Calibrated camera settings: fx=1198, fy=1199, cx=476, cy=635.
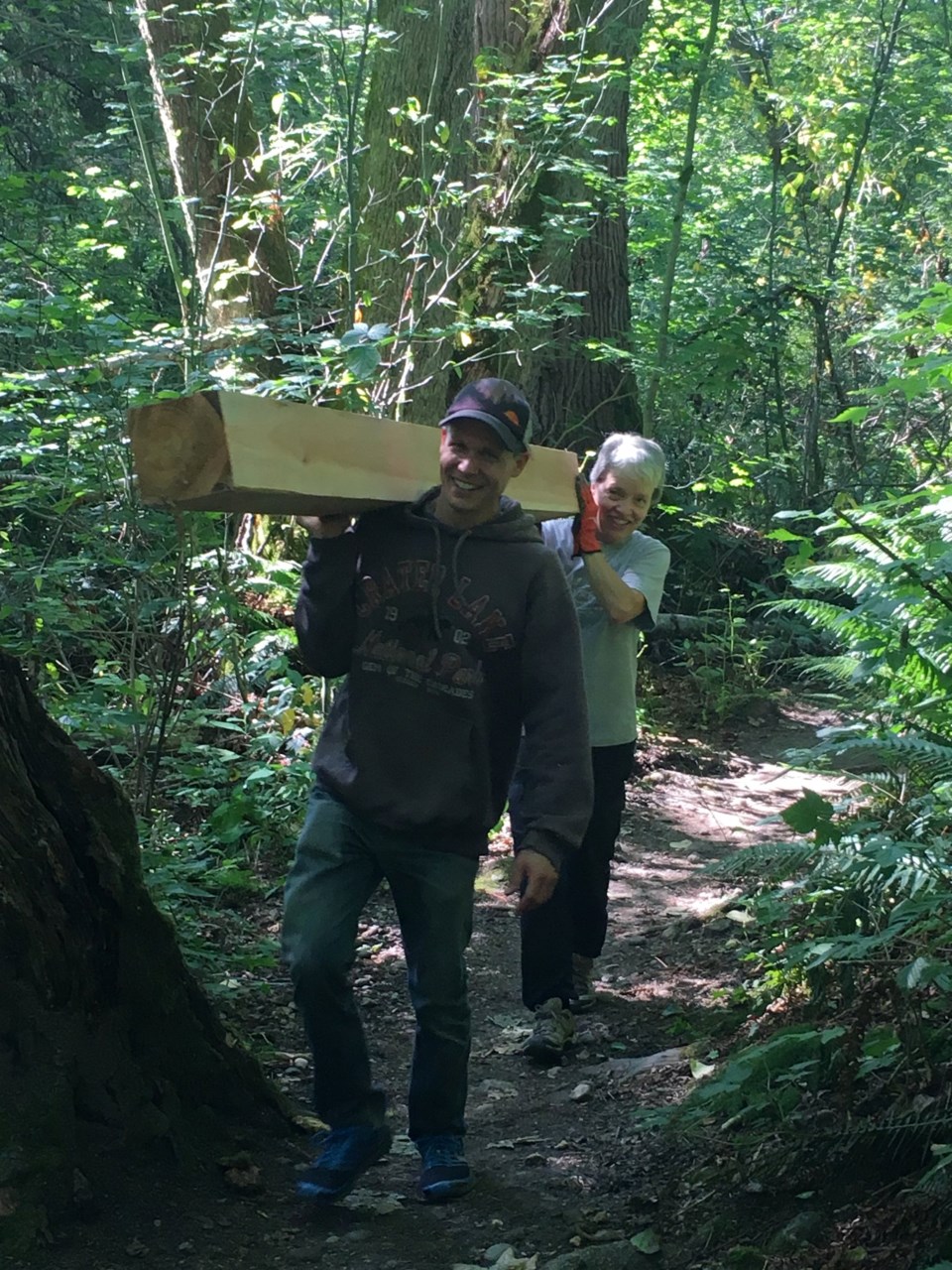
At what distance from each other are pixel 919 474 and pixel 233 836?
10755mm

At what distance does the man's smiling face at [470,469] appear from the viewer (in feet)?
11.2

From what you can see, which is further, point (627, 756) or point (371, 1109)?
point (627, 756)

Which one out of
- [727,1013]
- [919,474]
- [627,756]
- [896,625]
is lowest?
[727,1013]

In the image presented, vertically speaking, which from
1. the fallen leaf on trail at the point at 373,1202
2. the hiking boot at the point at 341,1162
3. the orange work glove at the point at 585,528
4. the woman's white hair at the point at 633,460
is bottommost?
the fallen leaf on trail at the point at 373,1202

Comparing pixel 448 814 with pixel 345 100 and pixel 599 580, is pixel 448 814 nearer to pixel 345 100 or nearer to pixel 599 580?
pixel 599 580

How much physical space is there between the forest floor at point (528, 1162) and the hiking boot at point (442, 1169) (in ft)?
0.17

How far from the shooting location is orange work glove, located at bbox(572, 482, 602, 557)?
458 centimetres

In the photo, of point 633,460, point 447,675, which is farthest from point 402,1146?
point 633,460

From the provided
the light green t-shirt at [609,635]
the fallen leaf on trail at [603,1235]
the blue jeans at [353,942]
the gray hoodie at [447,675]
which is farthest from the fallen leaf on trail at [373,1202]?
the light green t-shirt at [609,635]

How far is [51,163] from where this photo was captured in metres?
11.3

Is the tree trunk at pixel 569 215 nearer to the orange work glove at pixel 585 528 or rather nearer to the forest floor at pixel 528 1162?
the orange work glove at pixel 585 528

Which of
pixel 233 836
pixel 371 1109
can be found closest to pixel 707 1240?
pixel 371 1109

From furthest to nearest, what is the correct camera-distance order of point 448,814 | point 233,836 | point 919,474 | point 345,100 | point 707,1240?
point 919,474
point 345,100
point 233,836
point 448,814
point 707,1240

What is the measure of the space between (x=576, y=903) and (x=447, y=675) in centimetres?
195
